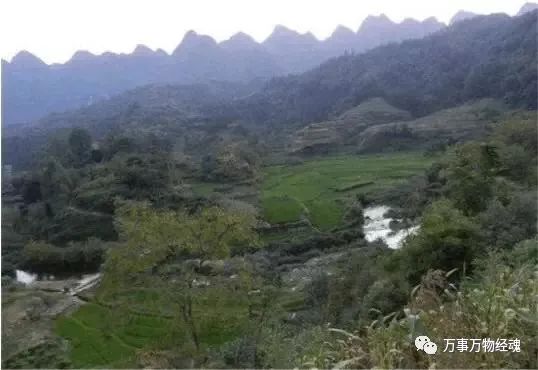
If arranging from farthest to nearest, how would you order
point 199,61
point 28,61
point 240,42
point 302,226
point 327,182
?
point 240,42 < point 199,61 < point 28,61 < point 327,182 < point 302,226

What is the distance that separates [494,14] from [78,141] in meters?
60.7

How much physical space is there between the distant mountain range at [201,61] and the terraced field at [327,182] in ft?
264

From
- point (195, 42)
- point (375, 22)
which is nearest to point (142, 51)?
point (195, 42)

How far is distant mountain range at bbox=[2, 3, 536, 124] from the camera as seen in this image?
112 metres

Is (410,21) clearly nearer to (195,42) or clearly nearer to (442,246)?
(195,42)

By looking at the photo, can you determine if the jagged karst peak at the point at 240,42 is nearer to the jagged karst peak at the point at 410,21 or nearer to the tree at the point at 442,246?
the jagged karst peak at the point at 410,21

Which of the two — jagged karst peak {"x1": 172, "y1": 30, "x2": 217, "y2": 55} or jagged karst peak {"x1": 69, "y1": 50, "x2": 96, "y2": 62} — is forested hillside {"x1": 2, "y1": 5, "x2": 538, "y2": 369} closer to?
jagged karst peak {"x1": 172, "y1": 30, "x2": 217, "y2": 55}

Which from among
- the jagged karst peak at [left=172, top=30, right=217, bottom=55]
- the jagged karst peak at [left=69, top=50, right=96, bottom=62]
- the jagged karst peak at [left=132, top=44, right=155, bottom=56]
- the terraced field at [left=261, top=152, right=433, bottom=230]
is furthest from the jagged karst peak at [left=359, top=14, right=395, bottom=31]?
the terraced field at [left=261, top=152, right=433, bottom=230]

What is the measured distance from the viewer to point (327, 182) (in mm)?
27031

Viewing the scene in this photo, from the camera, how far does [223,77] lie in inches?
4466

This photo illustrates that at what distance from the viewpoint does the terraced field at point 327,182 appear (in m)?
22.5

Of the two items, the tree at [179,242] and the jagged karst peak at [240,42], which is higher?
the jagged karst peak at [240,42]

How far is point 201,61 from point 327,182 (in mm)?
97663

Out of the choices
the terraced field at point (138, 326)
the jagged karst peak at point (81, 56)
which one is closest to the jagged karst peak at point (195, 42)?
the jagged karst peak at point (81, 56)
